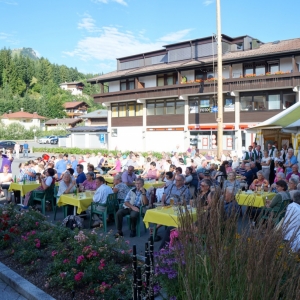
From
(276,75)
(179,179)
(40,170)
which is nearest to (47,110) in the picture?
(276,75)

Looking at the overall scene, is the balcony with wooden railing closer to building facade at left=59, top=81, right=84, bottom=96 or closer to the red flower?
the red flower

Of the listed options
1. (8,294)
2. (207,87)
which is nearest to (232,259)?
(8,294)

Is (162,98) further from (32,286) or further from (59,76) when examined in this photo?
(59,76)

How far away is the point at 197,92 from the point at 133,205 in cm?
2553

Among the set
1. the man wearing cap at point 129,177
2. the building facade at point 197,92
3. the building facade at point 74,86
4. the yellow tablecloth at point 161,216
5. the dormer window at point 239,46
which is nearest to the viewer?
the yellow tablecloth at point 161,216

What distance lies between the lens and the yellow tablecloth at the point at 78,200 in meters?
8.56

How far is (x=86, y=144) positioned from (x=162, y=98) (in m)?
17.4

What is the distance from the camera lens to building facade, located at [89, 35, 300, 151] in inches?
1134

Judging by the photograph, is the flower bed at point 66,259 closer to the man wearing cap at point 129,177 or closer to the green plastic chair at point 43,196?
the green plastic chair at point 43,196

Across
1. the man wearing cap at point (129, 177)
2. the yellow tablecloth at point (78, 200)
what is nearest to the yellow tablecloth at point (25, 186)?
the yellow tablecloth at point (78, 200)

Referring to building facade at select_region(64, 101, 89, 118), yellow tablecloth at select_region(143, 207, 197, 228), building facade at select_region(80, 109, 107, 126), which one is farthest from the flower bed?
building facade at select_region(64, 101, 89, 118)

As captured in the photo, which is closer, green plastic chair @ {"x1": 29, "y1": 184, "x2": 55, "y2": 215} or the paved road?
the paved road

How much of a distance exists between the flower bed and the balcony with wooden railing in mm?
23958

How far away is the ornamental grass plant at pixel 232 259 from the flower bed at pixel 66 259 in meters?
1.56
